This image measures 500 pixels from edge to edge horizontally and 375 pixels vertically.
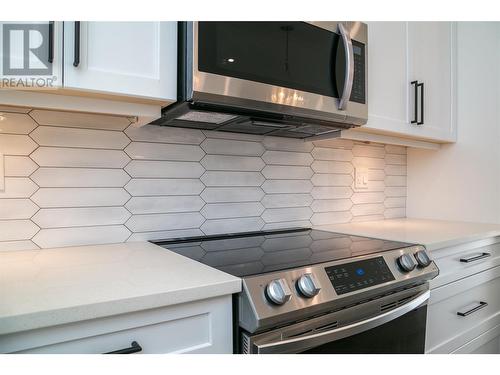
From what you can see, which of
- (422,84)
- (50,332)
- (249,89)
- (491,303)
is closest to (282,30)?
(249,89)

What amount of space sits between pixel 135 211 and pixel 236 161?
1.58ft

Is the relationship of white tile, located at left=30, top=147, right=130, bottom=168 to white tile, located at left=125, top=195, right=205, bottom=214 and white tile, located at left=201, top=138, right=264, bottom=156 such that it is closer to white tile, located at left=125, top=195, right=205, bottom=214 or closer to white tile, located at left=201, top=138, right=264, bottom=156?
white tile, located at left=125, top=195, right=205, bottom=214

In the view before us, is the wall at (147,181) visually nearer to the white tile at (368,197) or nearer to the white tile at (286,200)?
the white tile at (286,200)

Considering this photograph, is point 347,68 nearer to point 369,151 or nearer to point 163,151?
point 163,151

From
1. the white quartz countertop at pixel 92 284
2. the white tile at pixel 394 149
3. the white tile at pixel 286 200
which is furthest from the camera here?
the white tile at pixel 394 149

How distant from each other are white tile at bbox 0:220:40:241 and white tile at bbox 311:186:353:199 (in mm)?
1240

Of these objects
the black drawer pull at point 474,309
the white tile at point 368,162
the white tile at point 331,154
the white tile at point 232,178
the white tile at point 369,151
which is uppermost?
the white tile at point 369,151

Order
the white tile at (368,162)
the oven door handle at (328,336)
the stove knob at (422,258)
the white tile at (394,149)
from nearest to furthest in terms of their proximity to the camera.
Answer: the oven door handle at (328,336) < the stove knob at (422,258) < the white tile at (368,162) < the white tile at (394,149)

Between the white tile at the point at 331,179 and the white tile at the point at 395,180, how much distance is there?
0.36m

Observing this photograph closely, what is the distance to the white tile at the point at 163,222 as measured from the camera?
4.17 ft

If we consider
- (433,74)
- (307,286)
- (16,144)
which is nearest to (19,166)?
(16,144)

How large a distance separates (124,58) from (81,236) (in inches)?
24.6

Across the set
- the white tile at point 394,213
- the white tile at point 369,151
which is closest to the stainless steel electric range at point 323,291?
the white tile at point 369,151

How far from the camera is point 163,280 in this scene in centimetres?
78
